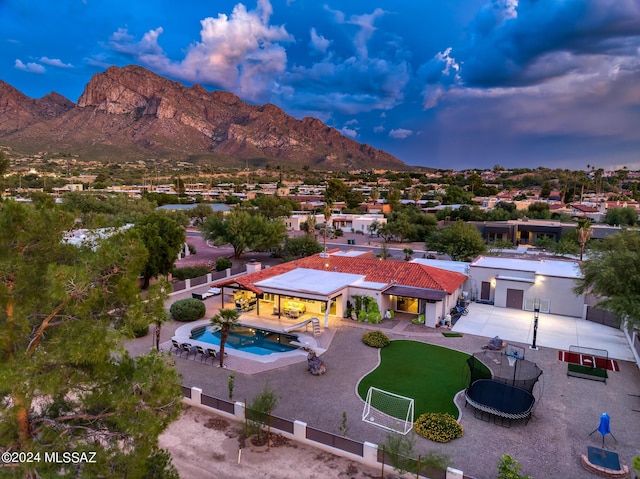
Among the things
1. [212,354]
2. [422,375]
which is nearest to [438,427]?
[422,375]

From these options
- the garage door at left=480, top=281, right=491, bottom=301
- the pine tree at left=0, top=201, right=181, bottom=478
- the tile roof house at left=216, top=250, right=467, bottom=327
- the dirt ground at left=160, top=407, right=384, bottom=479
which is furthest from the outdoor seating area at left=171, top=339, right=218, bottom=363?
the garage door at left=480, top=281, right=491, bottom=301

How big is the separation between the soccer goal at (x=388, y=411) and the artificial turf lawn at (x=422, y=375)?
0.39m

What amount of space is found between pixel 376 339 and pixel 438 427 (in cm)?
794

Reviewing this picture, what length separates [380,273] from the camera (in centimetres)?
2869

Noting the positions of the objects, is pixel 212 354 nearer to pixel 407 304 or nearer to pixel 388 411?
pixel 388 411

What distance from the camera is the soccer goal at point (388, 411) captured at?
14039 millimetres

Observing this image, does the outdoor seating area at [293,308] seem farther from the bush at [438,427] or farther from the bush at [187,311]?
the bush at [438,427]

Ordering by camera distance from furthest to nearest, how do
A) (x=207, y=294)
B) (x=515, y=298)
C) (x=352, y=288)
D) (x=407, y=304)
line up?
(x=207, y=294) < (x=515, y=298) < (x=407, y=304) < (x=352, y=288)

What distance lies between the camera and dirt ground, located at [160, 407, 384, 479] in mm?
11555

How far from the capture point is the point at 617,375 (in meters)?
18.0

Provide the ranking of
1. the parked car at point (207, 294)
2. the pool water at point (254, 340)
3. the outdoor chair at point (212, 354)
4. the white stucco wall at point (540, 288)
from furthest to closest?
the parked car at point (207, 294)
the white stucco wall at point (540, 288)
the pool water at point (254, 340)
the outdoor chair at point (212, 354)

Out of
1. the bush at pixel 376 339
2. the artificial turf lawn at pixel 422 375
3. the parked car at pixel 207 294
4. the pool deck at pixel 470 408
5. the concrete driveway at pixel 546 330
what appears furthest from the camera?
the parked car at pixel 207 294

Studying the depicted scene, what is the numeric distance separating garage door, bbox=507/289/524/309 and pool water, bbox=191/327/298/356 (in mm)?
15930

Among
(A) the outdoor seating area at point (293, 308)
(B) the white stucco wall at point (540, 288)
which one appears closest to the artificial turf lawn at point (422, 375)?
(A) the outdoor seating area at point (293, 308)
